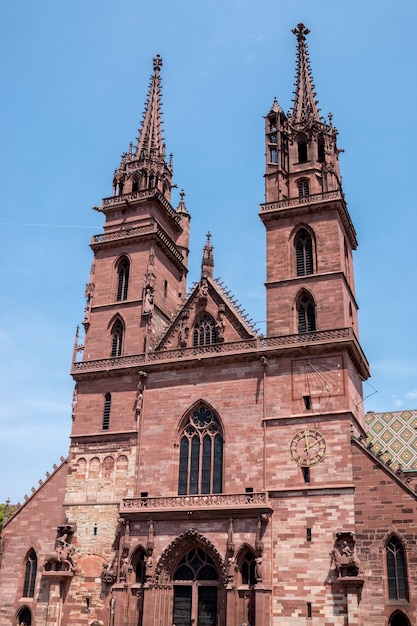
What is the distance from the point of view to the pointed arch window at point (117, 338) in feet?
110

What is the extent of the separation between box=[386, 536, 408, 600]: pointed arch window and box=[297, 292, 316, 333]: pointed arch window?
942 centimetres

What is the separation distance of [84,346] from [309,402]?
38.9ft

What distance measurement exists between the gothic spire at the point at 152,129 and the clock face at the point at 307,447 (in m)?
19.4

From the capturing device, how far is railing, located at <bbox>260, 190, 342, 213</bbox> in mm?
32013

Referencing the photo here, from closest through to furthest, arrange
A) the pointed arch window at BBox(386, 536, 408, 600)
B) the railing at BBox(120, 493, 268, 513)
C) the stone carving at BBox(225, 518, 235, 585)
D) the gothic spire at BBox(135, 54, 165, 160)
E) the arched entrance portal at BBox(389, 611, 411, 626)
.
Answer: the arched entrance portal at BBox(389, 611, 411, 626) < the pointed arch window at BBox(386, 536, 408, 600) < the stone carving at BBox(225, 518, 235, 585) < the railing at BBox(120, 493, 268, 513) < the gothic spire at BBox(135, 54, 165, 160)

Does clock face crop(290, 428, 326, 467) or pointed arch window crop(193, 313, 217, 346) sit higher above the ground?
pointed arch window crop(193, 313, 217, 346)

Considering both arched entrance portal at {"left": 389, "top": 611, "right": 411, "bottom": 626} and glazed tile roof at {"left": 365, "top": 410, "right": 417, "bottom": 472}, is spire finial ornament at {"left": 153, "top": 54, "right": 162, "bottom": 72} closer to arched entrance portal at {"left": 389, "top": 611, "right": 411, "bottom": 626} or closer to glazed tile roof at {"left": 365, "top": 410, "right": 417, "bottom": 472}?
glazed tile roof at {"left": 365, "top": 410, "right": 417, "bottom": 472}

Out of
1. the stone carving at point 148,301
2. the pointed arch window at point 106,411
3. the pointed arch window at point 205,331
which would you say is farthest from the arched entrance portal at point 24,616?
the stone carving at point 148,301

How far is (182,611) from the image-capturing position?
26672mm

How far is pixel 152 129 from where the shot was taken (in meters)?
41.0

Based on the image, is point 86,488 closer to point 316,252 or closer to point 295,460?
point 295,460

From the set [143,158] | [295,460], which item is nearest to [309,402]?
[295,460]

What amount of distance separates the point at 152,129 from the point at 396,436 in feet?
73.8

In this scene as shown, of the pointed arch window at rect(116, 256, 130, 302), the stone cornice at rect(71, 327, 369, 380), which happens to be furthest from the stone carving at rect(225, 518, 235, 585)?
the pointed arch window at rect(116, 256, 130, 302)
